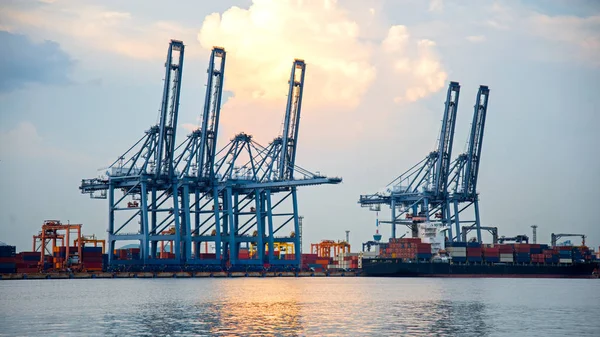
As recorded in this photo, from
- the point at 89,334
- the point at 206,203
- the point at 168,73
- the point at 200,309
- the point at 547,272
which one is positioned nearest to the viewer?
the point at 89,334

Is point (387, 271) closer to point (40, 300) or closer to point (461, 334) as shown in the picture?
point (40, 300)

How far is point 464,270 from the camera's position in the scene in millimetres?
122188

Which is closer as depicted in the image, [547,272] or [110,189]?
[110,189]

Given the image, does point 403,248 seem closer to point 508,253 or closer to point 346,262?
point 508,253

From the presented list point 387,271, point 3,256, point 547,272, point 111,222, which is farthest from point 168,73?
point 547,272

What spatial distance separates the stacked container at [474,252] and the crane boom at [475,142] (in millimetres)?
8684

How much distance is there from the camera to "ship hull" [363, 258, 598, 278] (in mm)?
119312

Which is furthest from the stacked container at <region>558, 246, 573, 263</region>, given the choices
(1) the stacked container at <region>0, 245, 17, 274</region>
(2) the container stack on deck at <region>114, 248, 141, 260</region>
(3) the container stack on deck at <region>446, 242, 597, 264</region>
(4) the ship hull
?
(1) the stacked container at <region>0, 245, 17, 274</region>

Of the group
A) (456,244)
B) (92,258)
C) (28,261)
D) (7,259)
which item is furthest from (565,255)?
(7,259)

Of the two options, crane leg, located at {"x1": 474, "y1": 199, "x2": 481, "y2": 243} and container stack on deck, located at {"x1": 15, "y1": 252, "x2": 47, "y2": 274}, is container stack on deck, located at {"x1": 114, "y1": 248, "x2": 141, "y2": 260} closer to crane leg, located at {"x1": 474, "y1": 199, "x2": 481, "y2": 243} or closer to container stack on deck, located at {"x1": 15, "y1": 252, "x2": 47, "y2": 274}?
container stack on deck, located at {"x1": 15, "y1": 252, "x2": 47, "y2": 274}

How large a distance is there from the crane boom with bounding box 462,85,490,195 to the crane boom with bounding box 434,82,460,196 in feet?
11.9

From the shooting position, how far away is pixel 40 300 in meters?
64.2

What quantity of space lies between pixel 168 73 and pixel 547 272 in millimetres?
63351

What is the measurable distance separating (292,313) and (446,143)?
7778 centimetres
